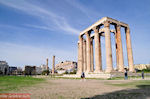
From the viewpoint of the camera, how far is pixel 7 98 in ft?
18.7

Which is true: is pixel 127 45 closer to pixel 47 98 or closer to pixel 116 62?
pixel 116 62

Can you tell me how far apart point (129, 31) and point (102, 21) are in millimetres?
10206

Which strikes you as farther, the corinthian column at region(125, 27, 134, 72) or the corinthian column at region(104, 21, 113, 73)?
the corinthian column at region(125, 27, 134, 72)

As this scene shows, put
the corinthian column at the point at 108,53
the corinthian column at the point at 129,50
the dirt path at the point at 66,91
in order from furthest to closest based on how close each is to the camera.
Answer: the corinthian column at the point at 129,50 < the corinthian column at the point at 108,53 < the dirt path at the point at 66,91

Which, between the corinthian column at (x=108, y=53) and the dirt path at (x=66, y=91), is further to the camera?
the corinthian column at (x=108, y=53)

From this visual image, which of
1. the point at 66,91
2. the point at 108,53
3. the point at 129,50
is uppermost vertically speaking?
the point at 129,50

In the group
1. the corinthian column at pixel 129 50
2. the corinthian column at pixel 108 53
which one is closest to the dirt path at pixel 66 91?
the corinthian column at pixel 108 53

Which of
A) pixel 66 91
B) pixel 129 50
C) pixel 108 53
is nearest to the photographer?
pixel 66 91

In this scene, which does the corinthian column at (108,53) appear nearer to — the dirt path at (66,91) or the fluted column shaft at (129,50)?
the fluted column shaft at (129,50)

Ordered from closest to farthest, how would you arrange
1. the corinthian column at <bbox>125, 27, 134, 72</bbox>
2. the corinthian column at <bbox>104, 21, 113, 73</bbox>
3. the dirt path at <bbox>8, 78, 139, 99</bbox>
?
the dirt path at <bbox>8, 78, 139, 99</bbox>
the corinthian column at <bbox>104, 21, 113, 73</bbox>
the corinthian column at <bbox>125, 27, 134, 72</bbox>

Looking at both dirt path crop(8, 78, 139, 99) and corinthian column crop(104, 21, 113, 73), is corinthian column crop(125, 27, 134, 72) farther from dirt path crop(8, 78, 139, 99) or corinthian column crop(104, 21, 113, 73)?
dirt path crop(8, 78, 139, 99)

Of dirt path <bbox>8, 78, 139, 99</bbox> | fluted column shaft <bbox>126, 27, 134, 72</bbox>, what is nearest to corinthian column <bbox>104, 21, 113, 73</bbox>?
fluted column shaft <bbox>126, 27, 134, 72</bbox>

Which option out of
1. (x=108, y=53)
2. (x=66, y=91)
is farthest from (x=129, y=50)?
(x=66, y=91)

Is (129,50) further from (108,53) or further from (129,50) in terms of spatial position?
(108,53)
